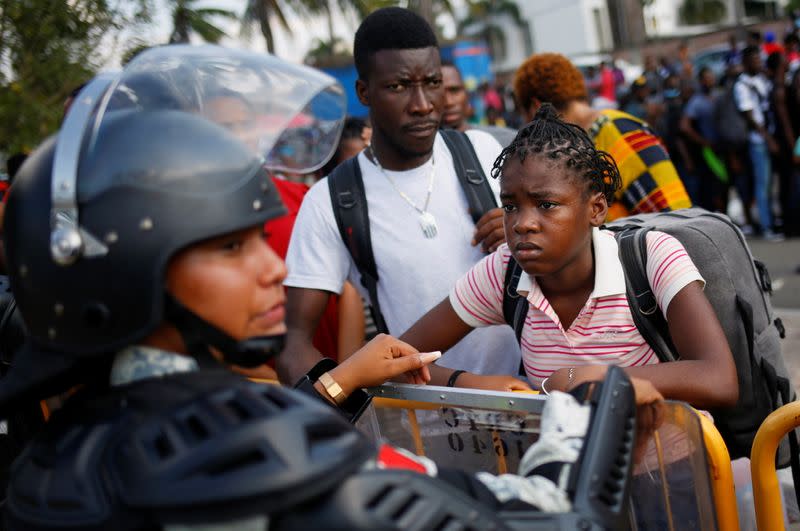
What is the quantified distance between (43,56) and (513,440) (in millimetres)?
7105

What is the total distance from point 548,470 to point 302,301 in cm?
155

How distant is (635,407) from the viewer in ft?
5.88

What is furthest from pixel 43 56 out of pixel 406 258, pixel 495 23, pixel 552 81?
pixel 495 23

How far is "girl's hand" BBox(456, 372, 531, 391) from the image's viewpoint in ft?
7.89

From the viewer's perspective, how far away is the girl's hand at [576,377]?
77.4 inches

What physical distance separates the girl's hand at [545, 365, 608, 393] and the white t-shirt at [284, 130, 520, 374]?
0.80 meters

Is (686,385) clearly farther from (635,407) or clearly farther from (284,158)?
(284,158)

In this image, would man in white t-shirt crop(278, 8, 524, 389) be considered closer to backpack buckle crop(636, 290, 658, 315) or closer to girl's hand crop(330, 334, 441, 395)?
girl's hand crop(330, 334, 441, 395)

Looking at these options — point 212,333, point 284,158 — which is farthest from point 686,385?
point 284,158

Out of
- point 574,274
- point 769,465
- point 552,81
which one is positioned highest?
point 552,81

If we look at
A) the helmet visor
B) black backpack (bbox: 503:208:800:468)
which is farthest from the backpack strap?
the helmet visor

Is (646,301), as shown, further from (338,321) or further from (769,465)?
(338,321)

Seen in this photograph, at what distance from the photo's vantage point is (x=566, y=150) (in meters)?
2.54

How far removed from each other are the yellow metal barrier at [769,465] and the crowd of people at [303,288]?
0.50ft
